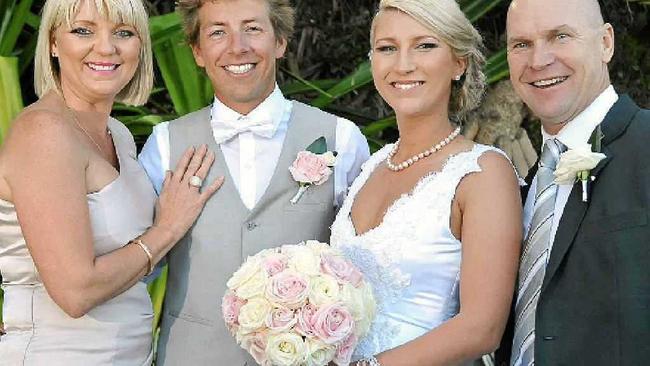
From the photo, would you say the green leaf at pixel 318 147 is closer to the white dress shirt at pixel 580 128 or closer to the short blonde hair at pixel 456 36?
the short blonde hair at pixel 456 36

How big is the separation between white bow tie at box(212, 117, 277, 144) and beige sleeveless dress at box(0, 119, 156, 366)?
46 cm

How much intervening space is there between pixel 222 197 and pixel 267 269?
803 millimetres

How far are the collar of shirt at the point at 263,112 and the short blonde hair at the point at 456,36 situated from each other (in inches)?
19.6

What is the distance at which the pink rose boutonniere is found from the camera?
3.50 metres

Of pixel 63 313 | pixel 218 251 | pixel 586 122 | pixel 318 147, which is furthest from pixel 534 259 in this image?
pixel 63 313

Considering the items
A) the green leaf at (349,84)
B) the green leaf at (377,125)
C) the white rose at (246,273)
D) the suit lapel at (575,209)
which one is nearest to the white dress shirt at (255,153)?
the white rose at (246,273)

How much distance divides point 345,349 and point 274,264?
298 millimetres

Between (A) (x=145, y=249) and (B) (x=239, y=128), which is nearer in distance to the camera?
(A) (x=145, y=249)

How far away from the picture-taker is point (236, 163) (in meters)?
3.58

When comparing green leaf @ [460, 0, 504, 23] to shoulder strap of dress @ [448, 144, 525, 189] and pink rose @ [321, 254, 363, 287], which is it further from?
pink rose @ [321, 254, 363, 287]

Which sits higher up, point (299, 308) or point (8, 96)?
point (299, 308)

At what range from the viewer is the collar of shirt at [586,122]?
119 inches

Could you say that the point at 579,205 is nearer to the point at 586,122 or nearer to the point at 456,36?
the point at 586,122

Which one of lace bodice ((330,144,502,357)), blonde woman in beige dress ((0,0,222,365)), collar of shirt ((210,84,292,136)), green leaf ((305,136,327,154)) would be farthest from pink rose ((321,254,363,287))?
collar of shirt ((210,84,292,136))
